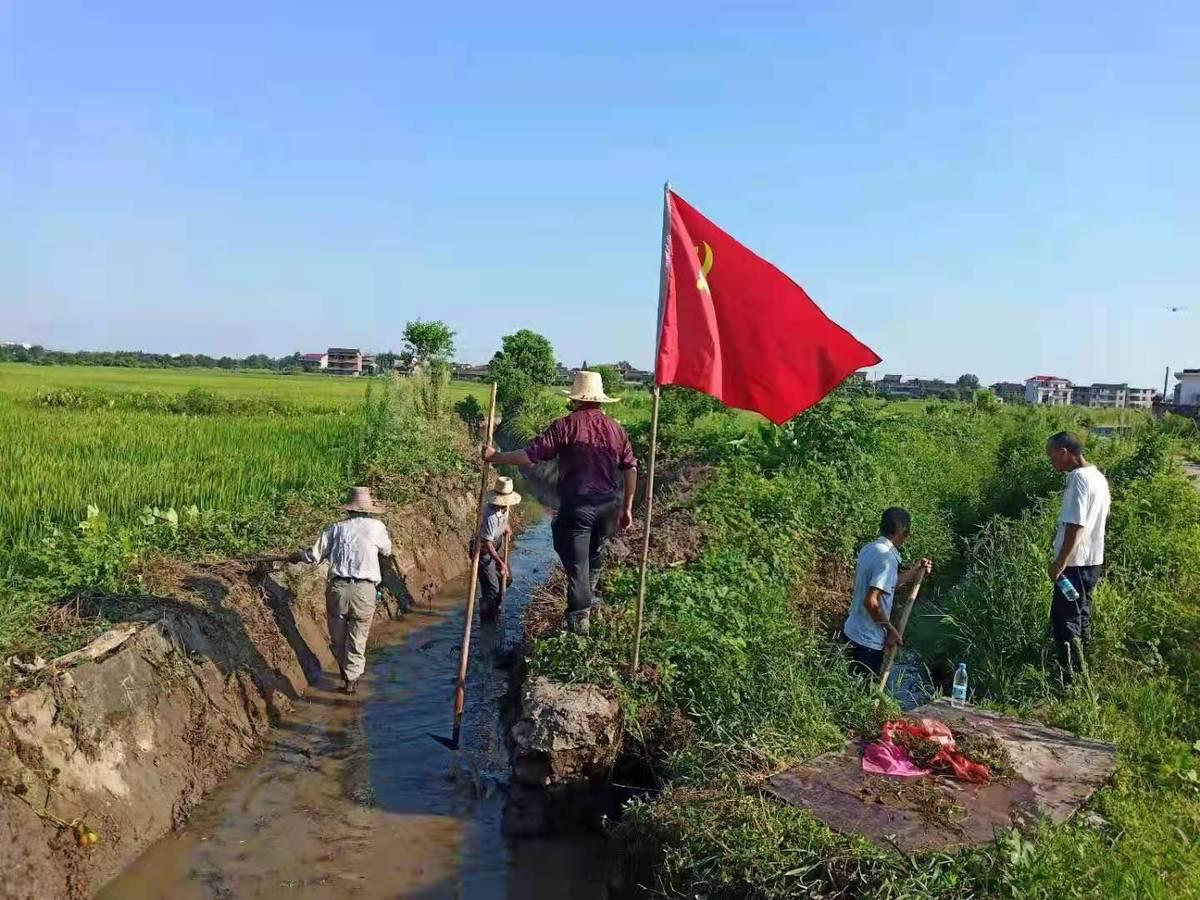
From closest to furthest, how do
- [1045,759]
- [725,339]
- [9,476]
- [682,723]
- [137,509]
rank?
[1045,759], [682,723], [725,339], [137,509], [9,476]

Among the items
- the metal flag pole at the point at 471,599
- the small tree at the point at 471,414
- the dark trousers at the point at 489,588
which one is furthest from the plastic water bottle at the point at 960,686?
the small tree at the point at 471,414

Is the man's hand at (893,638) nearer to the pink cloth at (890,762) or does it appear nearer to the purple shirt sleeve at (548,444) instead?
the pink cloth at (890,762)

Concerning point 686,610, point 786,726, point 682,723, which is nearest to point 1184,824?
point 786,726

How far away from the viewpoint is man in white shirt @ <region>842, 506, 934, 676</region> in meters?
5.49

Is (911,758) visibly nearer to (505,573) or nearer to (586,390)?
(586,390)

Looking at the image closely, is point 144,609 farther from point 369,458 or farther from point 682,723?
point 369,458

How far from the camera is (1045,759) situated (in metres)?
4.66

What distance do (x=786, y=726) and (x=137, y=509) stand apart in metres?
6.50

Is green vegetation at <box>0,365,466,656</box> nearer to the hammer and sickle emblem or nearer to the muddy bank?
the muddy bank

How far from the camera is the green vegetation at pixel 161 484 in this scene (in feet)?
21.2

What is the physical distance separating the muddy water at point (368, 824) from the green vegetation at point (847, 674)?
877 mm

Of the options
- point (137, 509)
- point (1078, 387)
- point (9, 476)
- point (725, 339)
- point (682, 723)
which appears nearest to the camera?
point (682, 723)

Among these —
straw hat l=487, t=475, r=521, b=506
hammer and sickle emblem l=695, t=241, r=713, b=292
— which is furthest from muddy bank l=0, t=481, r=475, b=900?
hammer and sickle emblem l=695, t=241, r=713, b=292

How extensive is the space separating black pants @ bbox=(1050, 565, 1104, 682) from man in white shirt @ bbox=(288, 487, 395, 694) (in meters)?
5.17
